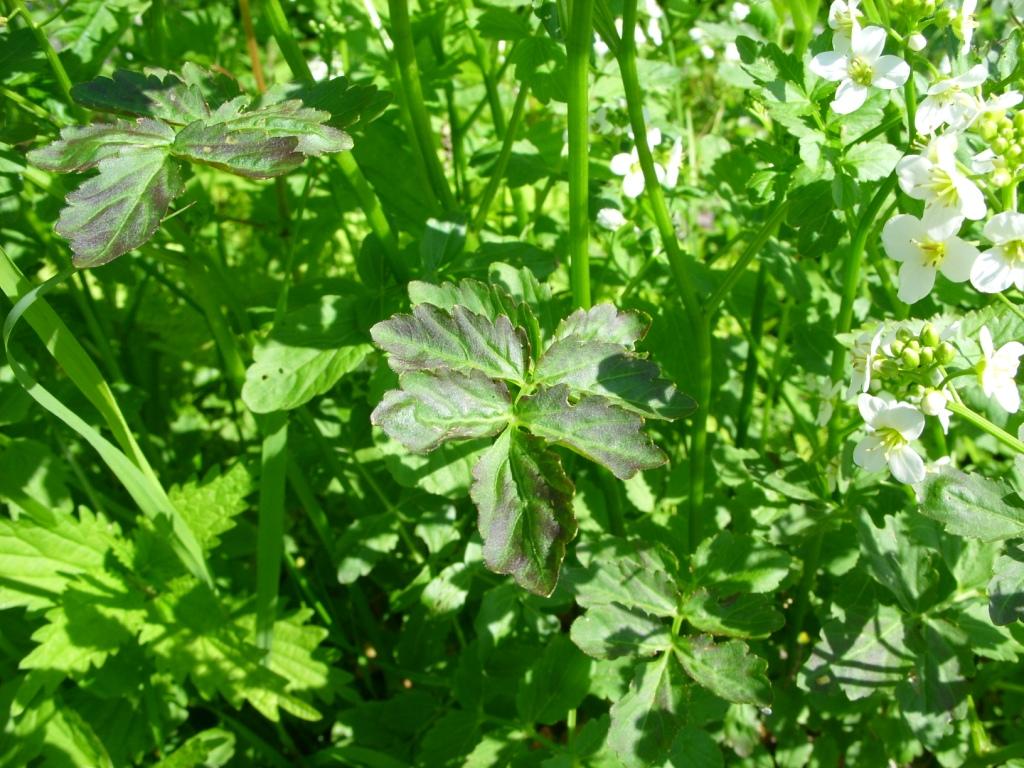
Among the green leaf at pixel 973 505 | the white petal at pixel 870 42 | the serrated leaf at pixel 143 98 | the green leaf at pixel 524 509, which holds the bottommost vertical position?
the green leaf at pixel 973 505

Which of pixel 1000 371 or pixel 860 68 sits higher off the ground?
pixel 860 68

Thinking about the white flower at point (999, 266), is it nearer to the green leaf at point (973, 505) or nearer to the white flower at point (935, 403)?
the white flower at point (935, 403)

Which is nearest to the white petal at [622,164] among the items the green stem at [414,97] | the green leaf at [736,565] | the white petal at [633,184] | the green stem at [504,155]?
the white petal at [633,184]

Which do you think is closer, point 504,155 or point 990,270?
point 990,270

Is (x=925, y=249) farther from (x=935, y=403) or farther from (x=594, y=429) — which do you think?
(x=594, y=429)

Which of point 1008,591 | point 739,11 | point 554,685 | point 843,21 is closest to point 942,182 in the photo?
point 843,21

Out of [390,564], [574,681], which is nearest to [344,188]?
[390,564]

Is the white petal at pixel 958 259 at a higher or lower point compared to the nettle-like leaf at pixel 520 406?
higher
